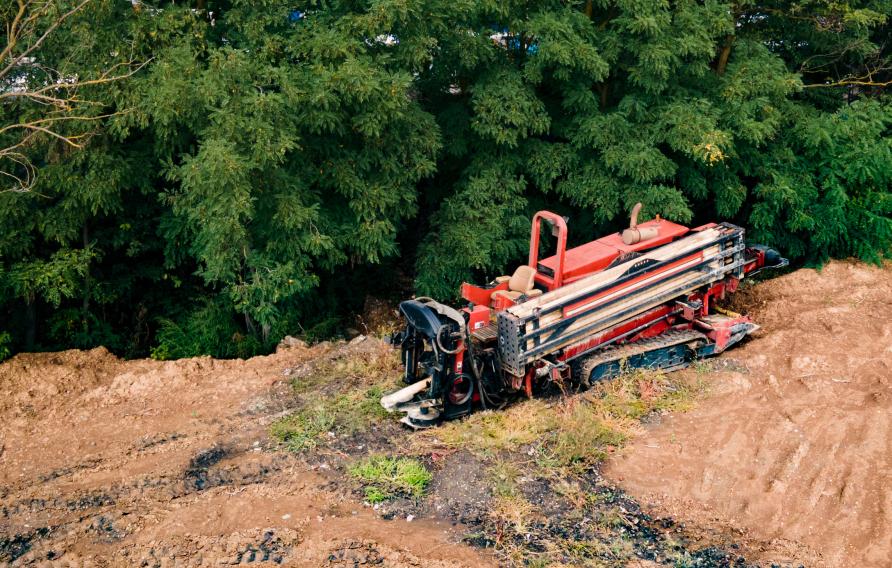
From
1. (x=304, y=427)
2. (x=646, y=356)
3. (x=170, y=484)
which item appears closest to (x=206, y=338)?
(x=304, y=427)

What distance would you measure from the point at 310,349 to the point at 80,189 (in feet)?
13.8

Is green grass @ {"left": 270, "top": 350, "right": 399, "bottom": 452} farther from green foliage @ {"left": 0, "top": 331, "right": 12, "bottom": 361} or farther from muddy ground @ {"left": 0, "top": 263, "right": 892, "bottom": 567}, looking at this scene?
green foliage @ {"left": 0, "top": 331, "right": 12, "bottom": 361}

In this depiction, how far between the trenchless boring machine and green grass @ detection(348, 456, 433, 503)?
0.83 meters

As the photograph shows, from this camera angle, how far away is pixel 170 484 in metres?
8.28

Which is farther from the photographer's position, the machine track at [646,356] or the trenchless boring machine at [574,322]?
the machine track at [646,356]

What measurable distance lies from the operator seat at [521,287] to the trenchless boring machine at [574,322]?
15mm

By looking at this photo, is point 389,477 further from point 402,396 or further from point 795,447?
point 795,447

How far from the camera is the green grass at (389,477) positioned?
26.4 ft

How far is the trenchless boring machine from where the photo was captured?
359 inches

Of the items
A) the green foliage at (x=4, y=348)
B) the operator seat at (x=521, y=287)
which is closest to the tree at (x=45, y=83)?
the green foliage at (x=4, y=348)

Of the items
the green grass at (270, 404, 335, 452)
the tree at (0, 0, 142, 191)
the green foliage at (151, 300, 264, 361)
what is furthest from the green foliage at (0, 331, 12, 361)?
the green grass at (270, 404, 335, 452)

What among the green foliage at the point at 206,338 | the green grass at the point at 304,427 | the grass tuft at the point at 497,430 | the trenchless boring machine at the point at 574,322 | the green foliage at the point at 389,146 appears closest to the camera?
the grass tuft at the point at 497,430

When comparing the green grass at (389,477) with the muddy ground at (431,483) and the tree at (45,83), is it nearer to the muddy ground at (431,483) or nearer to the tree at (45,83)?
the muddy ground at (431,483)

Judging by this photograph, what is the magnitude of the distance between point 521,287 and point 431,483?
2.89 metres
